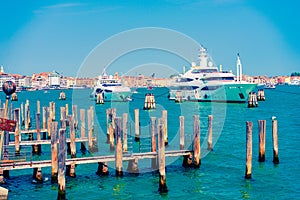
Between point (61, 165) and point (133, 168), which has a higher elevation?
point (61, 165)

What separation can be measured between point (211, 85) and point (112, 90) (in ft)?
61.4

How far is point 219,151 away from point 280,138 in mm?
8075

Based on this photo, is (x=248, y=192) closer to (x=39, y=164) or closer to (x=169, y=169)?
(x=169, y=169)

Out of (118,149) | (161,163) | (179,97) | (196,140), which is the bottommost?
(161,163)

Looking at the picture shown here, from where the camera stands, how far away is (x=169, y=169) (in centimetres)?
2244

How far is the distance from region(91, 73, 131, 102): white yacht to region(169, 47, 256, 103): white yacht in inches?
370

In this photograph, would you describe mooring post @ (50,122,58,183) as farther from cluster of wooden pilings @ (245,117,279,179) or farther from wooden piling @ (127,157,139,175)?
cluster of wooden pilings @ (245,117,279,179)

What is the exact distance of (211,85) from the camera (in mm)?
75938

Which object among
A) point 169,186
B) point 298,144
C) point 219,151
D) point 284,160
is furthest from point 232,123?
point 169,186

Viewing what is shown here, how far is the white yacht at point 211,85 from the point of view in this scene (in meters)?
73.5

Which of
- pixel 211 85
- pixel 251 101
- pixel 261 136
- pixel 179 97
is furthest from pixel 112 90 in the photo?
pixel 261 136

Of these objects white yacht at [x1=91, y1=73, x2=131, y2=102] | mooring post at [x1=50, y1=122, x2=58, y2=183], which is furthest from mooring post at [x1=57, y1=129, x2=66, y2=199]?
white yacht at [x1=91, y1=73, x2=131, y2=102]

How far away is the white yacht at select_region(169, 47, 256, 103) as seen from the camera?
73500 mm

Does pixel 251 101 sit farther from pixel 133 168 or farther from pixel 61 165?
pixel 61 165
